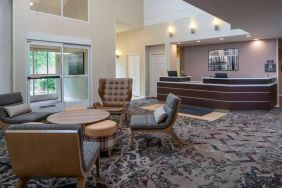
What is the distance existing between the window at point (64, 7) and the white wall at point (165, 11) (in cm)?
328

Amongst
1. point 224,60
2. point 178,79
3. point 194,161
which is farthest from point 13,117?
point 224,60

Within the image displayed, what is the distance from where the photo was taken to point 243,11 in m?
4.07

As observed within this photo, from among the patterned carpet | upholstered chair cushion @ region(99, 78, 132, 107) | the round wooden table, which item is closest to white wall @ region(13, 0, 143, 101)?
upholstered chair cushion @ region(99, 78, 132, 107)

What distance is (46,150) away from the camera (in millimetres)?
1978

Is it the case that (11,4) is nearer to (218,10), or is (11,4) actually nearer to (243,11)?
(218,10)

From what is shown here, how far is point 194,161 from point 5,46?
5.69 meters

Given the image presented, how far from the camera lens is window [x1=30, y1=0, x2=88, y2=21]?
6.54 m

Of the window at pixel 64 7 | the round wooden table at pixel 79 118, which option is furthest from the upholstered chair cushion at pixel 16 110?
the window at pixel 64 7

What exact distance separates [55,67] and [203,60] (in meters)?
6.31

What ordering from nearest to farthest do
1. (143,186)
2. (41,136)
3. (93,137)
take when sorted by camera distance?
(41,136), (143,186), (93,137)

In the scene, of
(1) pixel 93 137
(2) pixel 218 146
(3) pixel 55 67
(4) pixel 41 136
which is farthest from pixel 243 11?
(3) pixel 55 67

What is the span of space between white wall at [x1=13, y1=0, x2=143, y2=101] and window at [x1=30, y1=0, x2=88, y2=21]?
0.59ft

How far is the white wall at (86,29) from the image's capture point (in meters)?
6.04

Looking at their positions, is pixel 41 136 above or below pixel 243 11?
below
